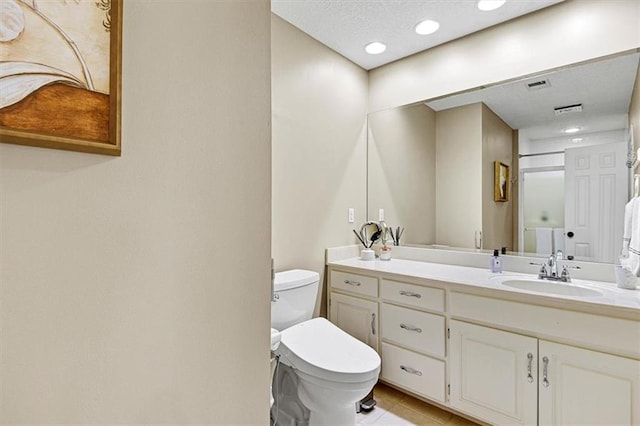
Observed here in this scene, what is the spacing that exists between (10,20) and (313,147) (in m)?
1.91

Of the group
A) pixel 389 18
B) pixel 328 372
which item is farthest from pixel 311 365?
pixel 389 18

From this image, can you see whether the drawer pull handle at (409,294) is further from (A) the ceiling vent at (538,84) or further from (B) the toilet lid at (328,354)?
(A) the ceiling vent at (538,84)

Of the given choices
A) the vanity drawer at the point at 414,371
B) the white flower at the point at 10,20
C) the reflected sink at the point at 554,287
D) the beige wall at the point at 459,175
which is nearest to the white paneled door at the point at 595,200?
the reflected sink at the point at 554,287

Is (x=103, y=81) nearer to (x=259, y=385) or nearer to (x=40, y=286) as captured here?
(x=40, y=286)

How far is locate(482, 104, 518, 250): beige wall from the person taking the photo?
7.03ft

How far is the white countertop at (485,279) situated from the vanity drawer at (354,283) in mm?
65

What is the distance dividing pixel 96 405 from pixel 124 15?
718 millimetres

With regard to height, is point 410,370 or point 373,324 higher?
point 373,324

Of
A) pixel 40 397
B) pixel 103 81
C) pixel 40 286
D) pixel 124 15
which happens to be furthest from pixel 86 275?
pixel 124 15

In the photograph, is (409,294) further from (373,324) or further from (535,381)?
(535,381)

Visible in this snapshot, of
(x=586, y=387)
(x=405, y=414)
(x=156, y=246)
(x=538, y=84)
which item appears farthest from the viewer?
(x=538, y=84)

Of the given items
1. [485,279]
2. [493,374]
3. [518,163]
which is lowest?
[493,374]

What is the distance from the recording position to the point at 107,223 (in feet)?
1.91

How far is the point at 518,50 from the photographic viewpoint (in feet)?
6.58
